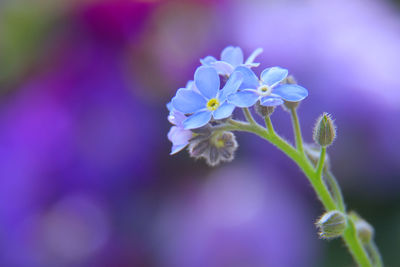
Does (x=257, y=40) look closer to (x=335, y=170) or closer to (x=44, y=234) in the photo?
(x=335, y=170)

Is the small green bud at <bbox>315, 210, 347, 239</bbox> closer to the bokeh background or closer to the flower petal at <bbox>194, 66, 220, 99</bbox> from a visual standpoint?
the flower petal at <bbox>194, 66, 220, 99</bbox>

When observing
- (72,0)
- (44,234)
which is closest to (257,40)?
(72,0)

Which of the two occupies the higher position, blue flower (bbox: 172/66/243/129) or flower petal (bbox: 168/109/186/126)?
blue flower (bbox: 172/66/243/129)

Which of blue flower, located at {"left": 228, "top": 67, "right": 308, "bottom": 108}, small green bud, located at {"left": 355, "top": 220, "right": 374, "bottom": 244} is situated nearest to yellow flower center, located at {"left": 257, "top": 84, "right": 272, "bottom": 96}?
blue flower, located at {"left": 228, "top": 67, "right": 308, "bottom": 108}

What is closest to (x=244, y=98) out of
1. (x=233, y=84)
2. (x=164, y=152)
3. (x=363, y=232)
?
(x=233, y=84)

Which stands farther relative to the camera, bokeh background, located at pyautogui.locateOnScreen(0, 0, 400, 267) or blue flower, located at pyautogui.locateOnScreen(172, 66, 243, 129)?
bokeh background, located at pyautogui.locateOnScreen(0, 0, 400, 267)

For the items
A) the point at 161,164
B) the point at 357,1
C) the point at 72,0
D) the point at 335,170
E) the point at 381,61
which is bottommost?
the point at 161,164

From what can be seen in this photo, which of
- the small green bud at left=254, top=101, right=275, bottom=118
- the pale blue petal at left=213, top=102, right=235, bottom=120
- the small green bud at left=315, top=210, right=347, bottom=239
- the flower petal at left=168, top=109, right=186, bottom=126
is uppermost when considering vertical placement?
the small green bud at left=254, top=101, right=275, bottom=118

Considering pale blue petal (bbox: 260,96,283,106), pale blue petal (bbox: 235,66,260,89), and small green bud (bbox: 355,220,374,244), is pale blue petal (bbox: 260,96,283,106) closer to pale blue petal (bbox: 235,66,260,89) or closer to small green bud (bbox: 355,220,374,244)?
pale blue petal (bbox: 235,66,260,89)
